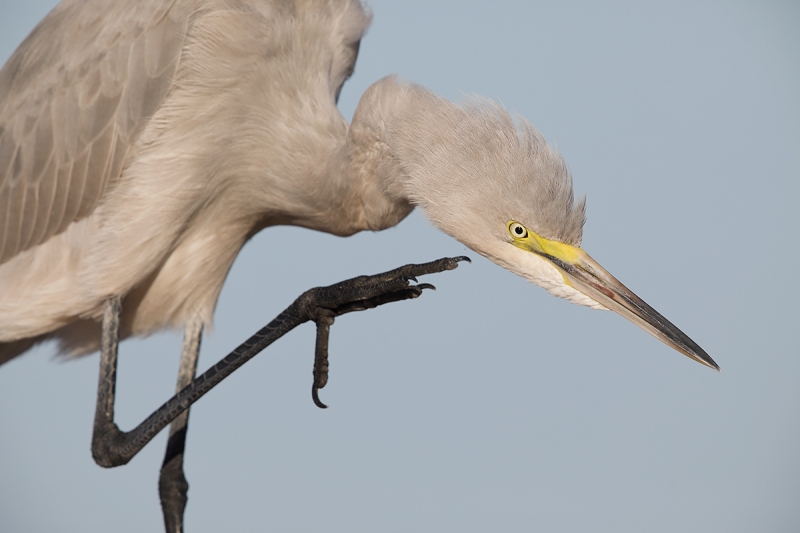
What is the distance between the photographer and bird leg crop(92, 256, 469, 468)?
11.5 feet

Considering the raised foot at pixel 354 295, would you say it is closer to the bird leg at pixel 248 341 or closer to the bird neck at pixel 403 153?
the bird leg at pixel 248 341

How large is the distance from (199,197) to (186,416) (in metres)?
1.32

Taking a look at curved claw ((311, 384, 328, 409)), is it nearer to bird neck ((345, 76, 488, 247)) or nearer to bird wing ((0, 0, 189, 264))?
bird neck ((345, 76, 488, 247))

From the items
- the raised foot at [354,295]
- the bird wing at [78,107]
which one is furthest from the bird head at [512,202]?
the bird wing at [78,107]

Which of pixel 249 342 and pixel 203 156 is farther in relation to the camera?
pixel 203 156

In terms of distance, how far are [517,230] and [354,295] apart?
2.25ft

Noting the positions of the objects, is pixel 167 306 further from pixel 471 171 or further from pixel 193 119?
pixel 471 171

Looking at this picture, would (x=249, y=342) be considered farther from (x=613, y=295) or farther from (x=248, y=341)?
(x=613, y=295)

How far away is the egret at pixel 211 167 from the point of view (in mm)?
3545

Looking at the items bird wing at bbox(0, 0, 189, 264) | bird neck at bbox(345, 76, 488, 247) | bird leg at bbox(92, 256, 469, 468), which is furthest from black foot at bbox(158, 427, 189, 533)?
bird neck at bbox(345, 76, 488, 247)

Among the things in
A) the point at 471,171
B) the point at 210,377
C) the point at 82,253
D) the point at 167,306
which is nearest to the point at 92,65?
the point at 82,253

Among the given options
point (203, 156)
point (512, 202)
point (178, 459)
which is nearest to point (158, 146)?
point (203, 156)

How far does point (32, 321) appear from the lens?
4348 millimetres

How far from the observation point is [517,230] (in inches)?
138
